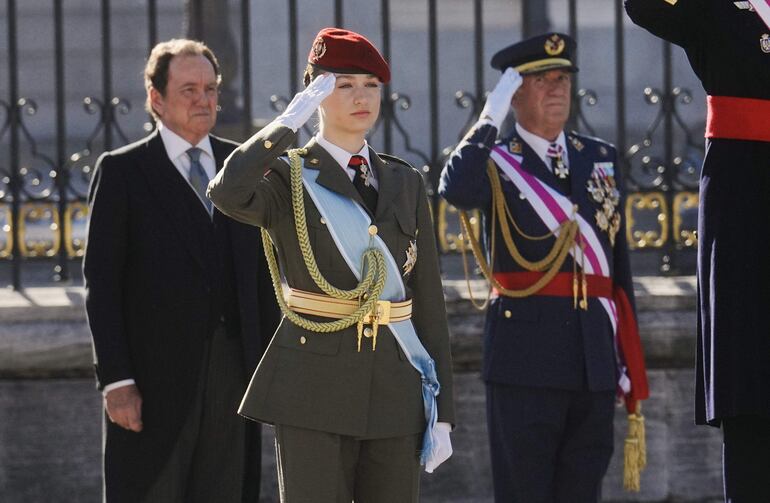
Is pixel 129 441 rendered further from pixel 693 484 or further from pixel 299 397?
pixel 693 484

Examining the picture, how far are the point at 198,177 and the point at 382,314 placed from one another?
3.74 feet

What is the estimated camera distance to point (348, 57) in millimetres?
3949

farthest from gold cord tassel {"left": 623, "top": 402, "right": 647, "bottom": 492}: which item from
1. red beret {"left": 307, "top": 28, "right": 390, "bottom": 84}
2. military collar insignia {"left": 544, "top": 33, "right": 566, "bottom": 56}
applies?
red beret {"left": 307, "top": 28, "right": 390, "bottom": 84}

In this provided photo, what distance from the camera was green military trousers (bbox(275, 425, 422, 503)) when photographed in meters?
3.80

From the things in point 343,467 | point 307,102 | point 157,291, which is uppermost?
point 307,102

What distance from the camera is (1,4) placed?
47.9 feet

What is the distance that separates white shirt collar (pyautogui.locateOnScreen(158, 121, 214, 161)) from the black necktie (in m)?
0.97

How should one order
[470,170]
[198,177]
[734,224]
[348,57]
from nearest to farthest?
1. [734,224]
2. [348,57]
3. [198,177]
4. [470,170]

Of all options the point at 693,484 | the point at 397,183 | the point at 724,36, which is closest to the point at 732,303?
the point at 724,36

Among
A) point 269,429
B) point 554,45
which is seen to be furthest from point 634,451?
point 269,429

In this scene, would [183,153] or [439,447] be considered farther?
[183,153]

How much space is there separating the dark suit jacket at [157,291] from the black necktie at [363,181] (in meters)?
0.85

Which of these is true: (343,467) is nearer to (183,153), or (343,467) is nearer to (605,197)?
(183,153)

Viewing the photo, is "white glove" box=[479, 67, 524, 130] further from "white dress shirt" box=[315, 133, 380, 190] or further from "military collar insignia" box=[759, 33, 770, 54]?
"military collar insignia" box=[759, 33, 770, 54]
